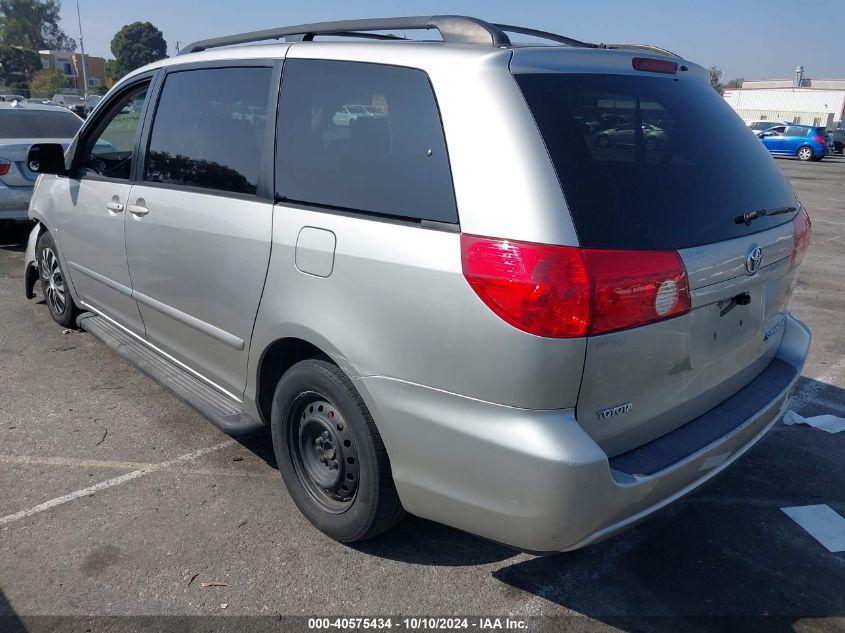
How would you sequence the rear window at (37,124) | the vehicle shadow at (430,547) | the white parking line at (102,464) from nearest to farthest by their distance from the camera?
the vehicle shadow at (430,547), the white parking line at (102,464), the rear window at (37,124)

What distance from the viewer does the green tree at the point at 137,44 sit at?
11409 centimetres

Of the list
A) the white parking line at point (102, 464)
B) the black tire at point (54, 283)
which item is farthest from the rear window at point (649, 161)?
the black tire at point (54, 283)

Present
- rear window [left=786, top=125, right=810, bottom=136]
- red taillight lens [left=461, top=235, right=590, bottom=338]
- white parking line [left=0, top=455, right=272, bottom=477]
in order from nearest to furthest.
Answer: red taillight lens [left=461, top=235, right=590, bottom=338]
white parking line [left=0, top=455, right=272, bottom=477]
rear window [left=786, top=125, right=810, bottom=136]

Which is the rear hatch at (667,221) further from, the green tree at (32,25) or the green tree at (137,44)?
the green tree at (32,25)

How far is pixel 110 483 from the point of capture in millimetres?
3359

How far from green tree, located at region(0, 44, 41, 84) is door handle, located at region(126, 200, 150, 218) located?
405ft

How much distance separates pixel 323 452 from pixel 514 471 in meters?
1.05

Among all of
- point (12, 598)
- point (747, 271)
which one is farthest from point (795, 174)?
point (12, 598)

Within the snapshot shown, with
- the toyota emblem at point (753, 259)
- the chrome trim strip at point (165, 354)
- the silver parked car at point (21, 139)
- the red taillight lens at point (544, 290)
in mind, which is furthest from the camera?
the silver parked car at point (21, 139)

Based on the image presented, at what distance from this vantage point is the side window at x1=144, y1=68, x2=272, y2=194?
3084 mm

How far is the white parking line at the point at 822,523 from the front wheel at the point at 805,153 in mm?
32544

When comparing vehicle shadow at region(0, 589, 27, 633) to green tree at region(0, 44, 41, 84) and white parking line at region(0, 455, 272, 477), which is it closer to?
white parking line at region(0, 455, 272, 477)

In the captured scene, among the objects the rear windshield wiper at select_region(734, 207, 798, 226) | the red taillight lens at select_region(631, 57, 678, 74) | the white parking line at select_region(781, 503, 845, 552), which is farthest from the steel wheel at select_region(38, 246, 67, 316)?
the white parking line at select_region(781, 503, 845, 552)

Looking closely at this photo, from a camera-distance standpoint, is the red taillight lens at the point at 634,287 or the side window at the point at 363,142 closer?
the red taillight lens at the point at 634,287
